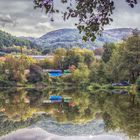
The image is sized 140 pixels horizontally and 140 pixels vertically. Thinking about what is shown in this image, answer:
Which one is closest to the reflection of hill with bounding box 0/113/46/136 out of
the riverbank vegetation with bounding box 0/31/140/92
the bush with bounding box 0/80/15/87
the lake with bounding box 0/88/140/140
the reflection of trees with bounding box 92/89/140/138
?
the lake with bounding box 0/88/140/140

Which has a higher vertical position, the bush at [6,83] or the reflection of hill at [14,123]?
the reflection of hill at [14,123]

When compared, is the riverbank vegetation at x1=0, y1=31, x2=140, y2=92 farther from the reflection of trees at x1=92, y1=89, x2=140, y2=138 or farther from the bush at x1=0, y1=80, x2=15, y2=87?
the reflection of trees at x1=92, y1=89, x2=140, y2=138

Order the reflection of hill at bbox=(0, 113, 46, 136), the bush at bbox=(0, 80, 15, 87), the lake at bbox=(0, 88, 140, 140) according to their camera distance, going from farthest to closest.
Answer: the bush at bbox=(0, 80, 15, 87), the reflection of hill at bbox=(0, 113, 46, 136), the lake at bbox=(0, 88, 140, 140)

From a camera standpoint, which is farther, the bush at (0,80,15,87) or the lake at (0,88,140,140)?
the bush at (0,80,15,87)

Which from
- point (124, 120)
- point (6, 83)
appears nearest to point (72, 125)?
point (124, 120)

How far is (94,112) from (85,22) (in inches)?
891

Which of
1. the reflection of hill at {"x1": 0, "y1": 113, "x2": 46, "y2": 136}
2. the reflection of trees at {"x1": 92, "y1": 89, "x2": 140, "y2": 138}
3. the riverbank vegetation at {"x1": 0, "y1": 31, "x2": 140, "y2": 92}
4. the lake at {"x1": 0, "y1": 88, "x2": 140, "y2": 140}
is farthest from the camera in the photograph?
the riverbank vegetation at {"x1": 0, "y1": 31, "x2": 140, "y2": 92}

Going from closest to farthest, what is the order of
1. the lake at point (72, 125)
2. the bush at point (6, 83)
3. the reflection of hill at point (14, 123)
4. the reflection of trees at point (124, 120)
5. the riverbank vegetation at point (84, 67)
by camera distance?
the lake at point (72, 125) → the reflection of trees at point (124, 120) → the reflection of hill at point (14, 123) → the riverbank vegetation at point (84, 67) → the bush at point (6, 83)

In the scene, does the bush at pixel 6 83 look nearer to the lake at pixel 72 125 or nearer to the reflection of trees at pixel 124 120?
the lake at pixel 72 125

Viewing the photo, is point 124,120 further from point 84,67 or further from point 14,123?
point 84,67

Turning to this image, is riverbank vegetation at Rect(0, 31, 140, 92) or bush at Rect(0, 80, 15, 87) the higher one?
riverbank vegetation at Rect(0, 31, 140, 92)

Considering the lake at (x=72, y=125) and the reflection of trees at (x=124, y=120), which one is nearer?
the lake at (x=72, y=125)

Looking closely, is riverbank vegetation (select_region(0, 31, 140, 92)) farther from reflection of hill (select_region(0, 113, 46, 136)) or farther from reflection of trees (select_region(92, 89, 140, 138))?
reflection of hill (select_region(0, 113, 46, 136))

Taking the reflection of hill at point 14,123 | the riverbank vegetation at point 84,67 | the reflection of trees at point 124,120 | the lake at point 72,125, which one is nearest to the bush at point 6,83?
the riverbank vegetation at point 84,67
